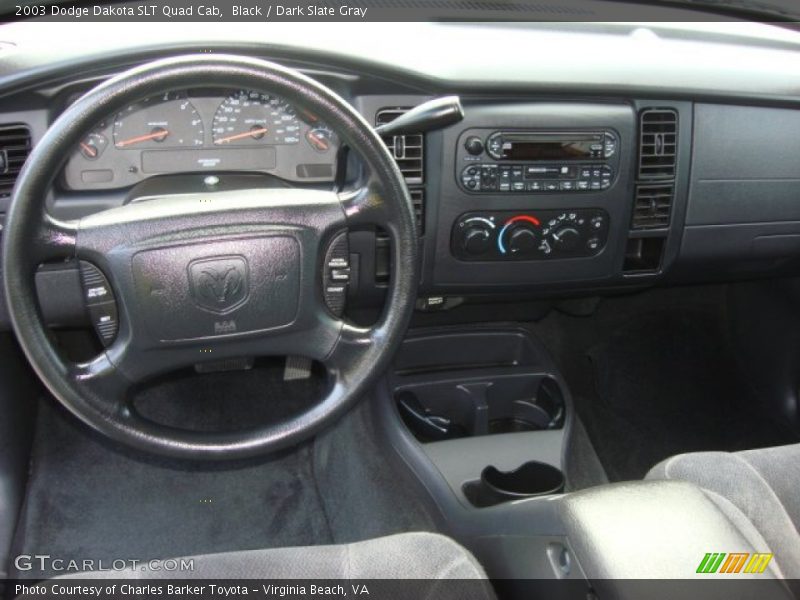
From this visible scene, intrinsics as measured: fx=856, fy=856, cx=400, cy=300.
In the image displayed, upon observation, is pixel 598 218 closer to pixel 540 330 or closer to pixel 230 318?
pixel 540 330

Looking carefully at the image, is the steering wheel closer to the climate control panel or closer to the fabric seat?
the fabric seat

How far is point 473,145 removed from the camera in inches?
65.4

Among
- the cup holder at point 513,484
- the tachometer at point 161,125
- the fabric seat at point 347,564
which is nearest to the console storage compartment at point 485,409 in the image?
the cup holder at point 513,484

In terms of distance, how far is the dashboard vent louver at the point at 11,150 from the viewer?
145 cm

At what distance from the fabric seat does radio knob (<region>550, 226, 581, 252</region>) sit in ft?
2.46

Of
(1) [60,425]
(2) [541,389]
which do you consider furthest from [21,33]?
(2) [541,389]

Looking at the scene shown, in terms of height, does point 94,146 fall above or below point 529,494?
above

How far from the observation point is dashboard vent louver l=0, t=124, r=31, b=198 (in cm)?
145

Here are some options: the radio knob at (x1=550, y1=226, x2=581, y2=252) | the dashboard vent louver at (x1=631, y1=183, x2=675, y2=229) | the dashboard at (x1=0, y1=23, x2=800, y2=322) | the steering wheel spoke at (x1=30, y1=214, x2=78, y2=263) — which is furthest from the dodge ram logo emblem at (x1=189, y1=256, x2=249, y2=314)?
the dashboard vent louver at (x1=631, y1=183, x2=675, y2=229)

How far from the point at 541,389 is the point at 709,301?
73cm

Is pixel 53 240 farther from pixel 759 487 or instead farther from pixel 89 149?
pixel 759 487

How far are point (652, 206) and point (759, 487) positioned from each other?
27.4 inches

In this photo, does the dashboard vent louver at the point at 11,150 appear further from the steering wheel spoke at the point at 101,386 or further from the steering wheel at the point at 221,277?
the steering wheel spoke at the point at 101,386

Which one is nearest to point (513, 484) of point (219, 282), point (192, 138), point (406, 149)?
point (406, 149)
